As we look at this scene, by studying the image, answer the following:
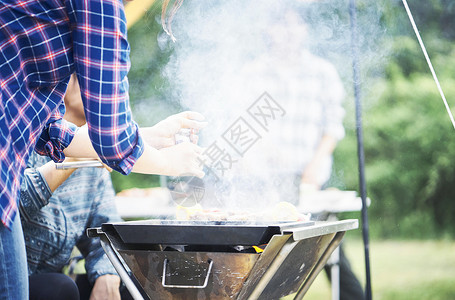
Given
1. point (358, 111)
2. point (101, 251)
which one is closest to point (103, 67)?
point (101, 251)

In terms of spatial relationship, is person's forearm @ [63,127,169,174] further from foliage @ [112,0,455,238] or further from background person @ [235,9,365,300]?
foliage @ [112,0,455,238]

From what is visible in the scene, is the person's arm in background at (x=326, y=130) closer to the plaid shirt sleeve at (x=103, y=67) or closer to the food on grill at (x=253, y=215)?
the food on grill at (x=253, y=215)

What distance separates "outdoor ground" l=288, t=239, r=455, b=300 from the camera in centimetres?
581

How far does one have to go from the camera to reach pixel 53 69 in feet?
3.87

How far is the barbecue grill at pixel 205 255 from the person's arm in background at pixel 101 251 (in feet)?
2.36

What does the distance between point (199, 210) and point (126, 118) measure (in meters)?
0.74

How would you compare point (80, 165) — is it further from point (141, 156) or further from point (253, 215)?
point (253, 215)

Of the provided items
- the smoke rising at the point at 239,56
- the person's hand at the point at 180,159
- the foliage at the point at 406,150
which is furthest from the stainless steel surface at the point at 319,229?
the foliage at the point at 406,150

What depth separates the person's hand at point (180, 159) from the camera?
150 cm

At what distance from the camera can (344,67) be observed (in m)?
4.89

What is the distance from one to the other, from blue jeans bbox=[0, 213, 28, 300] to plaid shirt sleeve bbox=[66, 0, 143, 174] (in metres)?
0.26

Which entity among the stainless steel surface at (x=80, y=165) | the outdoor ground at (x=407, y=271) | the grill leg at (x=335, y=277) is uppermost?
the stainless steel surface at (x=80, y=165)

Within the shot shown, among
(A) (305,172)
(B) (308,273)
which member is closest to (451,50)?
(A) (305,172)

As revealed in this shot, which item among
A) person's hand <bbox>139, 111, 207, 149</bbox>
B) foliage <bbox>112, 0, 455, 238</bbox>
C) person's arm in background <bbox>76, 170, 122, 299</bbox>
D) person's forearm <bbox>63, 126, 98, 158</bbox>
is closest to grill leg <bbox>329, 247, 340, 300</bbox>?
person's arm in background <bbox>76, 170, 122, 299</bbox>
